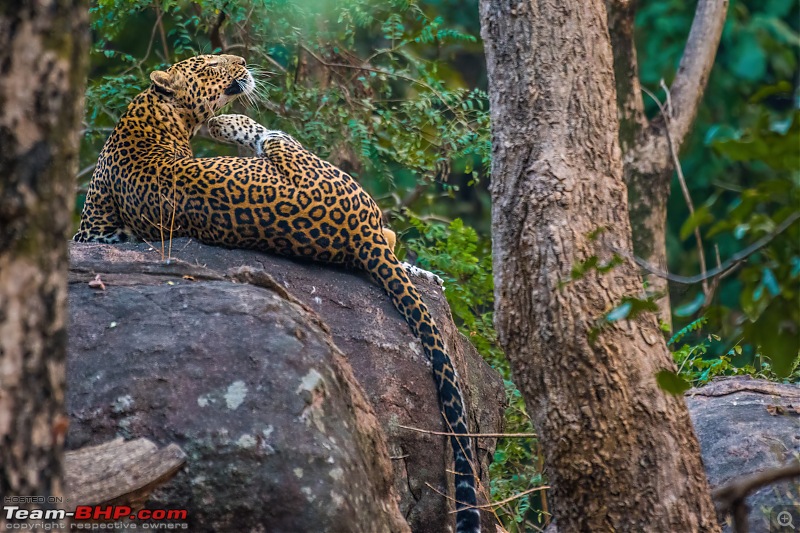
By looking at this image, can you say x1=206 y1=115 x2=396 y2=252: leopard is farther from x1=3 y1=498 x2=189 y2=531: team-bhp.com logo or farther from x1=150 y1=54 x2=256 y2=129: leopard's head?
x1=3 y1=498 x2=189 y2=531: team-bhp.com logo

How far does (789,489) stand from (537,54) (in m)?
2.56

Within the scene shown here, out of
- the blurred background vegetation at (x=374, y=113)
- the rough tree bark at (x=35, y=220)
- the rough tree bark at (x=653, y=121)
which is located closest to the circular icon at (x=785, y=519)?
the blurred background vegetation at (x=374, y=113)

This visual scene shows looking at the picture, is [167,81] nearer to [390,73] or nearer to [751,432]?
[390,73]

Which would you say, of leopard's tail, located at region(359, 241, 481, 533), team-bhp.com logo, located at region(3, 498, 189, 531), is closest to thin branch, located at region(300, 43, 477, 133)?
leopard's tail, located at region(359, 241, 481, 533)

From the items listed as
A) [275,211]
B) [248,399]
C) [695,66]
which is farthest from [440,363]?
[695,66]

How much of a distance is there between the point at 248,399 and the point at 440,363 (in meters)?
1.76

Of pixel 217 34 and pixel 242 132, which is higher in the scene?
pixel 217 34

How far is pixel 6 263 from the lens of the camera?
2166 mm

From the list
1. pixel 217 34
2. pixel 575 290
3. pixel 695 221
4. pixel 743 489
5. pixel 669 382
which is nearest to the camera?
pixel 695 221

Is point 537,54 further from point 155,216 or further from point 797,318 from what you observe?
point 797,318

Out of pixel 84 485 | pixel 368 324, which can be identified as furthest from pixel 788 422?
pixel 84 485

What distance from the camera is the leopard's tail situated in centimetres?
527

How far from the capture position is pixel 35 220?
221cm

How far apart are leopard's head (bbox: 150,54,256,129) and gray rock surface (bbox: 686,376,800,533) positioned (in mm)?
3691
